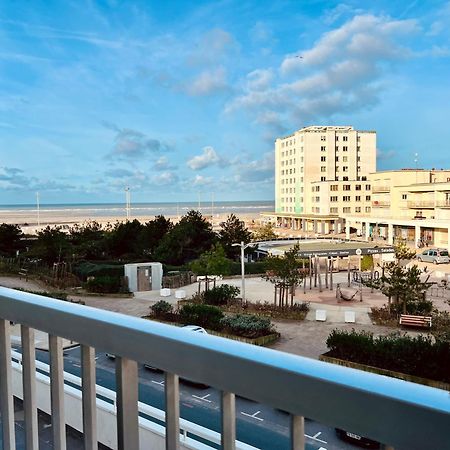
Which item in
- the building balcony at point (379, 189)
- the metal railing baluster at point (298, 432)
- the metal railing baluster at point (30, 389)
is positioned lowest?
the metal railing baluster at point (30, 389)

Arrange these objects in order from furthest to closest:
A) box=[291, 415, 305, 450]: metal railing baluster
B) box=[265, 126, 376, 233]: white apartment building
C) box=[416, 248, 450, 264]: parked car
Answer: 1. box=[265, 126, 376, 233]: white apartment building
2. box=[416, 248, 450, 264]: parked car
3. box=[291, 415, 305, 450]: metal railing baluster

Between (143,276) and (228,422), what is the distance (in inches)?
850

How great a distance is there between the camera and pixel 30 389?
134 cm

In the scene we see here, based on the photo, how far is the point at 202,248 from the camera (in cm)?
2973

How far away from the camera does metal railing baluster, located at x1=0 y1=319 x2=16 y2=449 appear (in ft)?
4.66

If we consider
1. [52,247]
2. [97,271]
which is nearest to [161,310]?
[97,271]

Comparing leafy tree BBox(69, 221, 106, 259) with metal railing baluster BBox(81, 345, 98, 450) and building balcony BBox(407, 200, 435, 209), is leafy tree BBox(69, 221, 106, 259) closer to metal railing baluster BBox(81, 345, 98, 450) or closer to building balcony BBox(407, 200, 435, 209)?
building balcony BBox(407, 200, 435, 209)

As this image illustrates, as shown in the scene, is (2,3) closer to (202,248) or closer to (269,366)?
(269,366)

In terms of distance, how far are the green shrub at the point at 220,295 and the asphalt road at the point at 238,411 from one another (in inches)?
694

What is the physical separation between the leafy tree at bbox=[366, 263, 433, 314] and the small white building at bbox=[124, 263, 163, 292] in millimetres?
10090

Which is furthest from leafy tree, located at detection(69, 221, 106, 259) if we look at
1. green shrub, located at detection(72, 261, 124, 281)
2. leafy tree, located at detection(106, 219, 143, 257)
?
green shrub, located at detection(72, 261, 124, 281)

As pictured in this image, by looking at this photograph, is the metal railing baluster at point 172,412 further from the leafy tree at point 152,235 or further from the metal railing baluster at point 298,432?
the leafy tree at point 152,235

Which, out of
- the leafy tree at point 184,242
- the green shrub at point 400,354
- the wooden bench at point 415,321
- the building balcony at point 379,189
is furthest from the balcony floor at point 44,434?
the building balcony at point 379,189

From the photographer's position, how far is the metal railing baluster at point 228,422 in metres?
0.90
